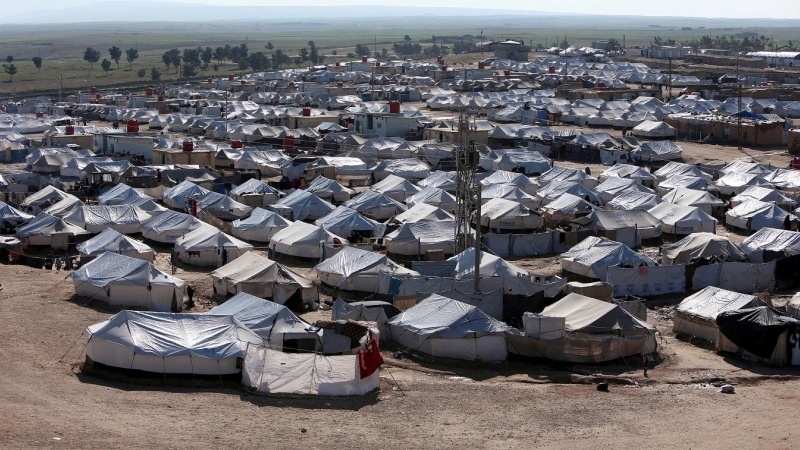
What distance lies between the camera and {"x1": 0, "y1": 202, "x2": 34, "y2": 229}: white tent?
3164 cm

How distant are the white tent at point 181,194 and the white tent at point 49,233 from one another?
589 cm

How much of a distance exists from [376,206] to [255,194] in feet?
15.1

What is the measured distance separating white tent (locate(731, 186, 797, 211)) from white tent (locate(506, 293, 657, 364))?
16.0m

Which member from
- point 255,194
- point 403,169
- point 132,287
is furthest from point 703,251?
point 403,169

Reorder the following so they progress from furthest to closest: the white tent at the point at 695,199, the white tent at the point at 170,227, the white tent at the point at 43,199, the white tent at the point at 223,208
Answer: the white tent at the point at 695,199 → the white tent at the point at 43,199 → the white tent at the point at 223,208 → the white tent at the point at 170,227

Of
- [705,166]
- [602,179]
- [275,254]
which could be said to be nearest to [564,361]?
[275,254]

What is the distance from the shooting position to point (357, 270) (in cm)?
2566

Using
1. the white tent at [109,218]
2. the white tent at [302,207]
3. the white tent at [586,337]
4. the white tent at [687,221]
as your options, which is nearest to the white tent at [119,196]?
the white tent at [109,218]

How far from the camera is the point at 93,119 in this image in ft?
236

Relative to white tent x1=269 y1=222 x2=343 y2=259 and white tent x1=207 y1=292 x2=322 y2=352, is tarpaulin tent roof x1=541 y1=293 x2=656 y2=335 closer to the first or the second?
white tent x1=207 y1=292 x2=322 y2=352

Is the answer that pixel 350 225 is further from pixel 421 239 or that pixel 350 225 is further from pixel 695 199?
pixel 695 199

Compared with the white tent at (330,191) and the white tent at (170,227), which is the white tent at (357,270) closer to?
the white tent at (170,227)

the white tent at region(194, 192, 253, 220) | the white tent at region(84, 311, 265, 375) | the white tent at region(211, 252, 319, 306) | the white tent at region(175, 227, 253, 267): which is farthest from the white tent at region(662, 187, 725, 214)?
the white tent at region(84, 311, 265, 375)

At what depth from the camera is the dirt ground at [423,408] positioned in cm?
1518
